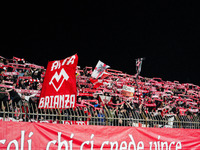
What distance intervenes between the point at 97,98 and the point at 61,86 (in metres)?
6.71

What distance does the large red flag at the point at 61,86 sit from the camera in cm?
703

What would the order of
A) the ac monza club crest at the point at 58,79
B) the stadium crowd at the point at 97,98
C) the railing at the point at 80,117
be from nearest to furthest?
1. the railing at the point at 80,117
2. the ac monza club crest at the point at 58,79
3. the stadium crowd at the point at 97,98

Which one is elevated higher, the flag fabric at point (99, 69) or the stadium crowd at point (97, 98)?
the flag fabric at point (99, 69)

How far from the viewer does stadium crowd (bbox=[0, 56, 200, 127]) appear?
30.3 feet

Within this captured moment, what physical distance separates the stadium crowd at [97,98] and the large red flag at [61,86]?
1.53ft

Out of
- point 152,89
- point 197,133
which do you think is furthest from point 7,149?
point 152,89

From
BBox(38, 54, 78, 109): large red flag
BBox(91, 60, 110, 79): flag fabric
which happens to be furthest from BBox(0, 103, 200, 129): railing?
BBox(91, 60, 110, 79): flag fabric

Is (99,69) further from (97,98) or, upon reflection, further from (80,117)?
(80,117)

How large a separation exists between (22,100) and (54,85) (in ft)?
11.5

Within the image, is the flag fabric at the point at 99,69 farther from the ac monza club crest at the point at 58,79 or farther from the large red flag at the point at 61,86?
the ac monza club crest at the point at 58,79

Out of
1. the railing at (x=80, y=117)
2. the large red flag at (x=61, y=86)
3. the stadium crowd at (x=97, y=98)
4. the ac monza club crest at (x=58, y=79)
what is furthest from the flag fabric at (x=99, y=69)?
the ac monza club crest at (x=58, y=79)

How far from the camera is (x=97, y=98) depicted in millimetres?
13875

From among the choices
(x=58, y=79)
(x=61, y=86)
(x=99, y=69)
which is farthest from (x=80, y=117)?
(x=99, y=69)

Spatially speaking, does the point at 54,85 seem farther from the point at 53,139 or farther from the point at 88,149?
the point at 88,149
